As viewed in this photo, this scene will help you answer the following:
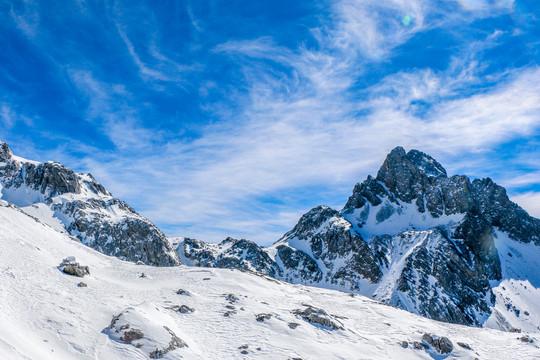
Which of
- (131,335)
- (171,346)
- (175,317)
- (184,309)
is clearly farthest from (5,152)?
(171,346)

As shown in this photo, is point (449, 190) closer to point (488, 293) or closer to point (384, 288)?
point (488, 293)

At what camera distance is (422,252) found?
142m

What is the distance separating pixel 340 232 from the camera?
168 m

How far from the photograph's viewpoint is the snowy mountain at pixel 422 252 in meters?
130

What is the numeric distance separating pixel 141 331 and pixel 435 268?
136003 mm

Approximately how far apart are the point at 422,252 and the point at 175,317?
132 metres

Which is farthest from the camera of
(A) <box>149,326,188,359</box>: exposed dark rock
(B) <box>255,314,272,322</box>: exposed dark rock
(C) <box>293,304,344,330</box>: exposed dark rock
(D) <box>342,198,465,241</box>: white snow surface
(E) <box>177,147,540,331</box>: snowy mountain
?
(D) <box>342,198,465,241</box>: white snow surface

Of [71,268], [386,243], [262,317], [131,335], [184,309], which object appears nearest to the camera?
[131,335]

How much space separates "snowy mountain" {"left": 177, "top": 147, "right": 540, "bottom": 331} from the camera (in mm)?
130000

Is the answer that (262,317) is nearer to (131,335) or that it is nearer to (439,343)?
(131,335)

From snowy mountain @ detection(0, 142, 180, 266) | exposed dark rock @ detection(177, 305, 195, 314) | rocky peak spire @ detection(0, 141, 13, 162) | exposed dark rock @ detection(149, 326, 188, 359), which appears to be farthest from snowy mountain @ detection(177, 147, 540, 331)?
exposed dark rock @ detection(149, 326, 188, 359)

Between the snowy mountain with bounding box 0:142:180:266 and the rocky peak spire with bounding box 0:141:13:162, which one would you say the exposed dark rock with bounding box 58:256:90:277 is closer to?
the snowy mountain with bounding box 0:142:180:266

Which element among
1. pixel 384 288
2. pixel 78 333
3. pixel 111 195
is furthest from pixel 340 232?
pixel 78 333

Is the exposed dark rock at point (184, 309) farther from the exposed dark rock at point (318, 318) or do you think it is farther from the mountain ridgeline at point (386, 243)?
the mountain ridgeline at point (386, 243)
